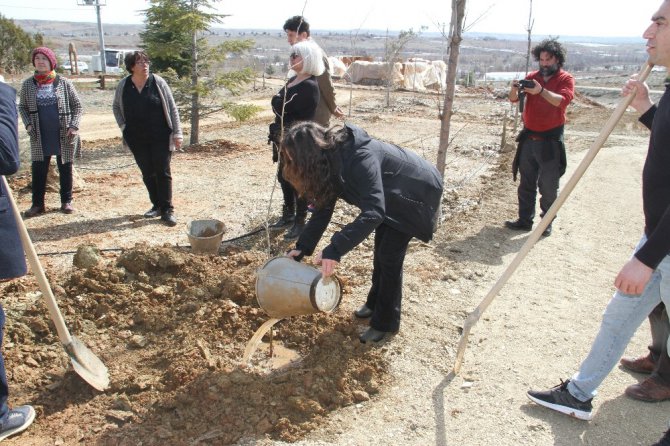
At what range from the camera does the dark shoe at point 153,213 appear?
5.71 metres

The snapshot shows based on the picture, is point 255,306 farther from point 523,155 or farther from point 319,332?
point 523,155

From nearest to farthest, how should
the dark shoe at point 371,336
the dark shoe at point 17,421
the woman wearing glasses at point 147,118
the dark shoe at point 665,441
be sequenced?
the dark shoe at point 665,441, the dark shoe at point 17,421, the dark shoe at point 371,336, the woman wearing glasses at point 147,118

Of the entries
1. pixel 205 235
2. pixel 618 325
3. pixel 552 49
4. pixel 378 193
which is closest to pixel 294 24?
pixel 205 235

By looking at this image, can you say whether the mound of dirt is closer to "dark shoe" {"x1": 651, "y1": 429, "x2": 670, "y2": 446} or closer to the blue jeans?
the blue jeans

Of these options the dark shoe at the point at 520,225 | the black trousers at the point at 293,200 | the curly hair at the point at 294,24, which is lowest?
the dark shoe at the point at 520,225

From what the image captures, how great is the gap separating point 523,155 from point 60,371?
452 centimetres

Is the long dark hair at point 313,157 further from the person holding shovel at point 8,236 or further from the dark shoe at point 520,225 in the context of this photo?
the dark shoe at point 520,225

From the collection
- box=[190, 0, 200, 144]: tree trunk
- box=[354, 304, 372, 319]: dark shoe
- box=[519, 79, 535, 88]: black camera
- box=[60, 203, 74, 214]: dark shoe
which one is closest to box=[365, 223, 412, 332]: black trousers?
box=[354, 304, 372, 319]: dark shoe

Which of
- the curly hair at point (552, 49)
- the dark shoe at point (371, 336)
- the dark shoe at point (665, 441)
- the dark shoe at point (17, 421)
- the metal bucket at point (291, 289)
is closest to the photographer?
the dark shoe at point (665, 441)

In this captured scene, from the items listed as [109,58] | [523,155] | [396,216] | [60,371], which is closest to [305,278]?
[396,216]

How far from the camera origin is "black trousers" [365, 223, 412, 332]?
10.5 feet

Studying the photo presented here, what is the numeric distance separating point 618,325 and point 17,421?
2.98 meters

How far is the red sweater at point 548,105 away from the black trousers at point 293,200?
2387 mm

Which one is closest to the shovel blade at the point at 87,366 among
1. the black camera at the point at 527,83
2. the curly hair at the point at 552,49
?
the black camera at the point at 527,83
